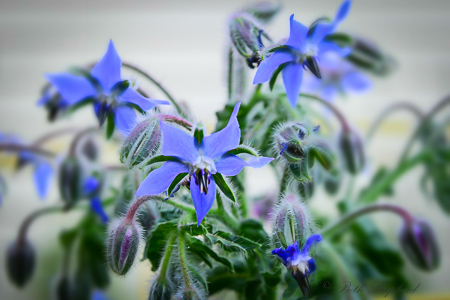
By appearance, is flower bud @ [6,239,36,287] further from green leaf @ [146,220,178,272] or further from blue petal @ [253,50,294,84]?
blue petal @ [253,50,294,84]

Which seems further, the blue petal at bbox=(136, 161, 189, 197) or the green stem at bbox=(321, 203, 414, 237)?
the green stem at bbox=(321, 203, 414, 237)

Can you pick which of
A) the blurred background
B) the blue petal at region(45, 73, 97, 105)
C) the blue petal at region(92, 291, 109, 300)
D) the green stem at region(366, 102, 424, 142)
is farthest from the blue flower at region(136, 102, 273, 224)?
the blurred background

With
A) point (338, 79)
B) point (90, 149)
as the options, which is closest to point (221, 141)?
point (90, 149)

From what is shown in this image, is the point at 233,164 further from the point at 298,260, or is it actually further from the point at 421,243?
the point at 421,243

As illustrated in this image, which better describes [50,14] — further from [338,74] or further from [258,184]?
[338,74]

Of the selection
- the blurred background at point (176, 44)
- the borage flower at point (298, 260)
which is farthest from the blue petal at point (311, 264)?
the blurred background at point (176, 44)

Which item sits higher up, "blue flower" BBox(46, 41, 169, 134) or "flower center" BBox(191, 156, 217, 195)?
"blue flower" BBox(46, 41, 169, 134)

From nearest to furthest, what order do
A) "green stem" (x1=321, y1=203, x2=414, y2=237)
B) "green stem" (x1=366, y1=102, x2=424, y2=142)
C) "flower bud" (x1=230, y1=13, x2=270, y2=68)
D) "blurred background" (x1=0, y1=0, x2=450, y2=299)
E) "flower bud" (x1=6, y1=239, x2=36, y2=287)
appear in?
"flower bud" (x1=230, y1=13, x2=270, y2=68) < "green stem" (x1=321, y1=203, x2=414, y2=237) < "flower bud" (x1=6, y1=239, x2=36, y2=287) < "green stem" (x1=366, y1=102, x2=424, y2=142) < "blurred background" (x1=0, y1=0, x2=450, y2=299)

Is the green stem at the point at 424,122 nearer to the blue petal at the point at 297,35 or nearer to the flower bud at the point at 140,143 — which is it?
the blue petal at the point at 297,35

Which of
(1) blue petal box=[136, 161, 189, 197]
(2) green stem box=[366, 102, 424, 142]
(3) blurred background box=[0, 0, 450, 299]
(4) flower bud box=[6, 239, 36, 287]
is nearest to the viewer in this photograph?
(1) blue petal box=[136, 161, 189, 197]
